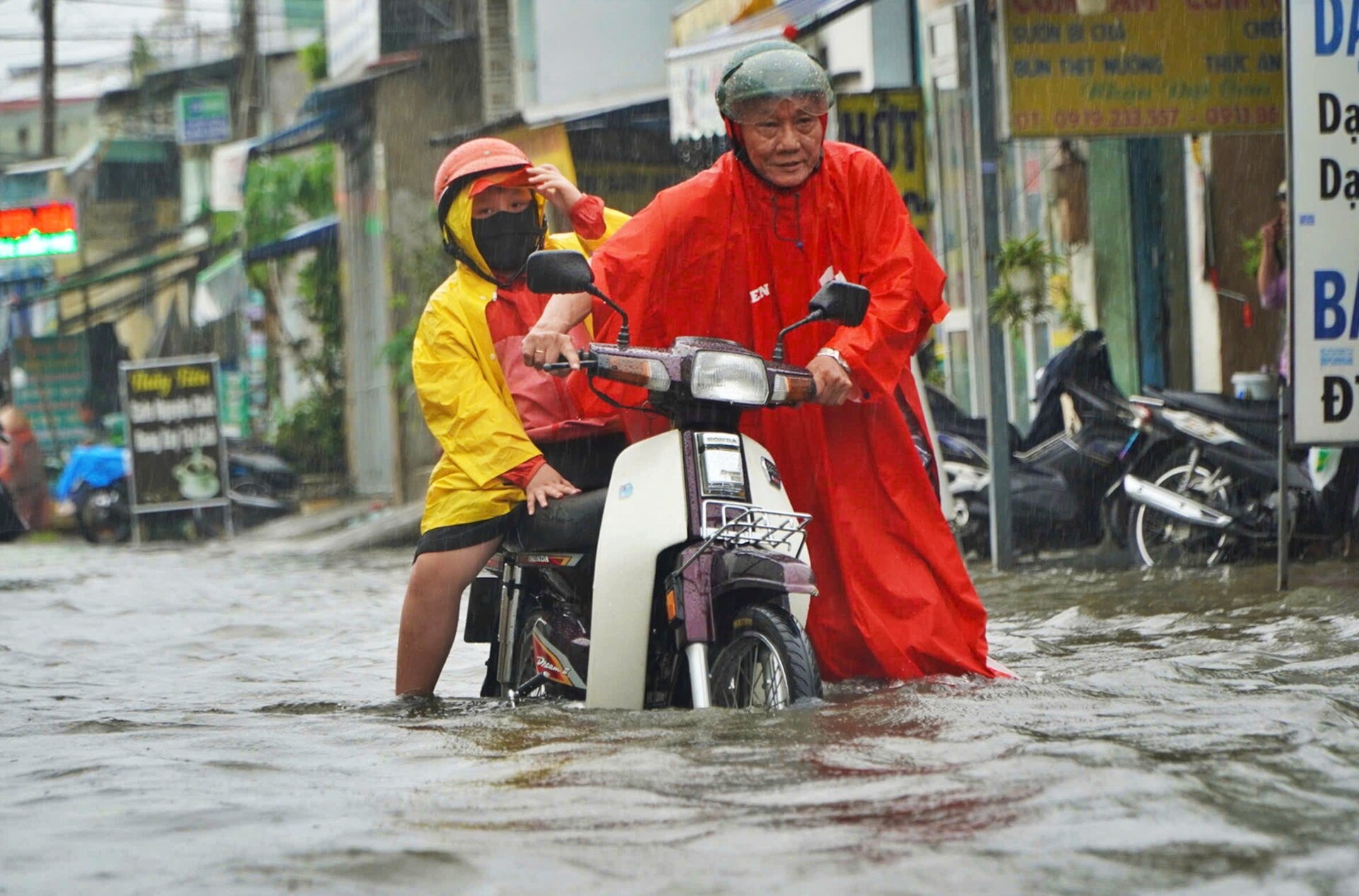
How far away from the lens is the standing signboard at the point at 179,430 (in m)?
19.5

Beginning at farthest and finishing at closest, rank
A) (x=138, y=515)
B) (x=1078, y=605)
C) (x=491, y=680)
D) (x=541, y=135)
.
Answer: (x=138, y=515) < (x=541, y=135) < (x=1078, y=605) < (x=491, y=680)

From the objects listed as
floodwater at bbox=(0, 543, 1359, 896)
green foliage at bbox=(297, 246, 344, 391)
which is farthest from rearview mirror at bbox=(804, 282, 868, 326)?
green foliage at bbox=(297, 246, 344, 391)

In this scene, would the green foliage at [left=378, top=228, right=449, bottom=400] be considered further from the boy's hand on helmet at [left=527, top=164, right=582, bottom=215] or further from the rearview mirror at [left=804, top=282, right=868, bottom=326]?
the rearview mirror at [left=804, top=282, right=868, bottom=326]

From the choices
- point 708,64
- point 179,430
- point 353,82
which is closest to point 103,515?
point 179,430

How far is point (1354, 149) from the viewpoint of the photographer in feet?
22.1

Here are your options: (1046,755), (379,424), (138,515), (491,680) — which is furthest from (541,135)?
(1046,755)

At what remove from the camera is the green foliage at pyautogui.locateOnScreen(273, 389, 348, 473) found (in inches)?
1021

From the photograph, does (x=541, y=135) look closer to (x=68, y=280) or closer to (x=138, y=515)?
(x=138, y=515)

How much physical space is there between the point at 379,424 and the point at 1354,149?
18672mm

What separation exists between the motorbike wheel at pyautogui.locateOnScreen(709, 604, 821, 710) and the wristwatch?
639mm

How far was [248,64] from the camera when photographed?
102 ft

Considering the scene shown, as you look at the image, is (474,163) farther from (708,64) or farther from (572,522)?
(708,64)

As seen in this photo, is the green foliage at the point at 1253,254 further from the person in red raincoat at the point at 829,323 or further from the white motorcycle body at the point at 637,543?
the white motorcycle body at the point at 637,543

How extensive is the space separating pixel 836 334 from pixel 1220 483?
462 cm
